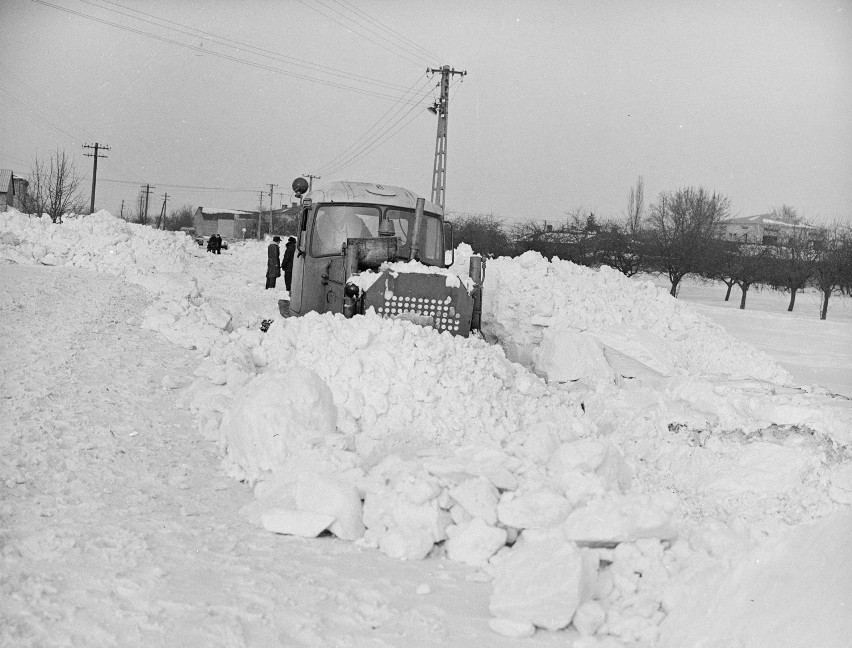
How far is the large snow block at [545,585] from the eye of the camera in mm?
4016

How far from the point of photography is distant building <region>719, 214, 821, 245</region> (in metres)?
52.3

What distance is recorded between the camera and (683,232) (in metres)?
45.4

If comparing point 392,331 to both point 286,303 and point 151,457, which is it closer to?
point 151,457

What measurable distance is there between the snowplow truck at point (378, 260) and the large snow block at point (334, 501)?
390 cm

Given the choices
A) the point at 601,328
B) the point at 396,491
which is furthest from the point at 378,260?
the point at 396,491

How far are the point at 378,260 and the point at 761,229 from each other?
75.2m

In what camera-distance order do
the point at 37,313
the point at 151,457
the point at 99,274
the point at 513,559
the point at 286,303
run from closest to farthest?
the point at 513,559 → the point at 151,457 → the point at 37,313 → the point at 286,303 → the point at 99,274

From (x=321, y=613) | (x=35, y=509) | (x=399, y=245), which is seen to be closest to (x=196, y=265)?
(x=399, y=245)

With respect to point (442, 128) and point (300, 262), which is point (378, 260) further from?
point (442, 128)

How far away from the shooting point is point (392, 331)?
7438 mm

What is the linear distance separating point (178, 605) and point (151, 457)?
252 centimetres

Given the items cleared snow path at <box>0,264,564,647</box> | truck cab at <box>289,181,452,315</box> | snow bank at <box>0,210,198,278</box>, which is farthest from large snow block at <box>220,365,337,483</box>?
snow bank at <box>0,210,198,278</box>

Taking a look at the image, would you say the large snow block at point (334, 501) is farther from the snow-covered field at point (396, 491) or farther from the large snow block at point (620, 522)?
the large snow block at point (620, 522)

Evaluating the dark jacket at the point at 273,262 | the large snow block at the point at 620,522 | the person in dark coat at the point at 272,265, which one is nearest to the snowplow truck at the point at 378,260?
the large snow block at the point at 620,522
